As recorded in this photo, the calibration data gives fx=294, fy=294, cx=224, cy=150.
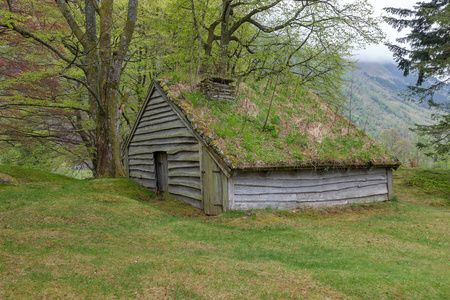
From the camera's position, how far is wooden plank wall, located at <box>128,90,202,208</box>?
1040 centimetres

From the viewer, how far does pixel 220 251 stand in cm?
638

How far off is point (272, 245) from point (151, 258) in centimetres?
289

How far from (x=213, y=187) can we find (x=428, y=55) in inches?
824

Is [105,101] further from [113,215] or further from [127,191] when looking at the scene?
[113,215]

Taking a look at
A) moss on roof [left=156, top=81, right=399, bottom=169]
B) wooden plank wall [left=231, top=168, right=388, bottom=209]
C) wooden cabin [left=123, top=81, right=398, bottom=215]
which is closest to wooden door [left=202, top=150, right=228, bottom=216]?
wooden cabin [left=123, top=81, right=398, bottom=215]

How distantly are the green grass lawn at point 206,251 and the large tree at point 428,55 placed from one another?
31.3 feet

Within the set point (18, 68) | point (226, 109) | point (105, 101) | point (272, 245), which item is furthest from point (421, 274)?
point (18, 68)

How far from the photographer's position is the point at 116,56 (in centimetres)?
1395

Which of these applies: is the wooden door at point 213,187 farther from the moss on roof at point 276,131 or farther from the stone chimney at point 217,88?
the stone chimney at point 217,88

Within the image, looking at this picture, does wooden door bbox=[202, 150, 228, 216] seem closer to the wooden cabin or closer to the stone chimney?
the wooden cabin

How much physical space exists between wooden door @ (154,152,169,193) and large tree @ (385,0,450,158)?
15832 mm

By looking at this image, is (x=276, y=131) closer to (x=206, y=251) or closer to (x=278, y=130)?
(x=278, y=130)

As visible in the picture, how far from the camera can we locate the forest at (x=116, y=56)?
13.5 meters

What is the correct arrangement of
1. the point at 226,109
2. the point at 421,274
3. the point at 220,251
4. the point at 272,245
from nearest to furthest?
1. the point at 421,274
2. the point at 220,251
3. the point at 272,245
4. the point at 226,109
